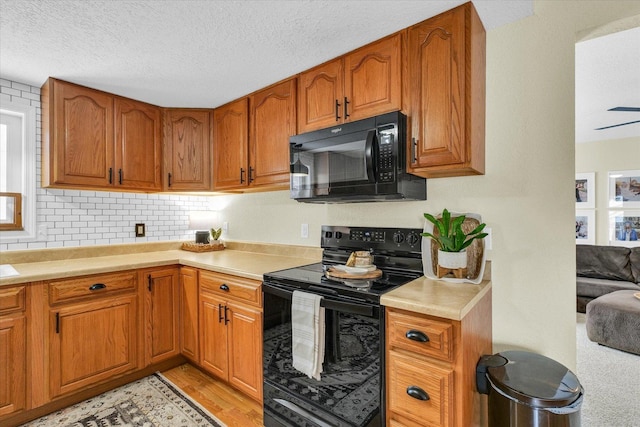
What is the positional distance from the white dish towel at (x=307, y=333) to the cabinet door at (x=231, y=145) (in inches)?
51.9

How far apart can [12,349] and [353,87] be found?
255 centimetres

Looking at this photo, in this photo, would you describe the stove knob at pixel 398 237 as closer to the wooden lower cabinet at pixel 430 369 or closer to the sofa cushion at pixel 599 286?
the wooden lower cabinet at pixel 430 369

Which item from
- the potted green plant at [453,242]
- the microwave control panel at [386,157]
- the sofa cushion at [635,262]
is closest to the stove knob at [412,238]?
the potted green plant at [453,242]

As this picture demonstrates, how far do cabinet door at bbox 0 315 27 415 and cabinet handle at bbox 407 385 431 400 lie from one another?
222 centimetres

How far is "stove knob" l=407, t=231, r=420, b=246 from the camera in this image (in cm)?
195

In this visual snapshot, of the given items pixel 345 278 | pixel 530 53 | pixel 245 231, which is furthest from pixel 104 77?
pixel 530 53

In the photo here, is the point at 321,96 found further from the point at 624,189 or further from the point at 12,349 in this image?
the point at 624,189

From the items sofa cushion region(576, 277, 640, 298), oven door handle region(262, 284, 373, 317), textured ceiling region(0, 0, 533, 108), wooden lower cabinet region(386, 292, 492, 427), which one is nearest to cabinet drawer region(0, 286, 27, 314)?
textured ceiling region(0, 0, 533, 108)

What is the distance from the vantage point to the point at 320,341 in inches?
63.2

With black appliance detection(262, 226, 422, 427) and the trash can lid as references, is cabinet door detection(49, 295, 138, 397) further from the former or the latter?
the trash can lid

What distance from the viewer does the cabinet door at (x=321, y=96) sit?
202cm

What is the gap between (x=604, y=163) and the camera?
4.70 meters

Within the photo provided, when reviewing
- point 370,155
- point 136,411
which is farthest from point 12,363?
point 370,155

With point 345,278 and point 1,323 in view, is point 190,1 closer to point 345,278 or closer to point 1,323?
point 345,278
